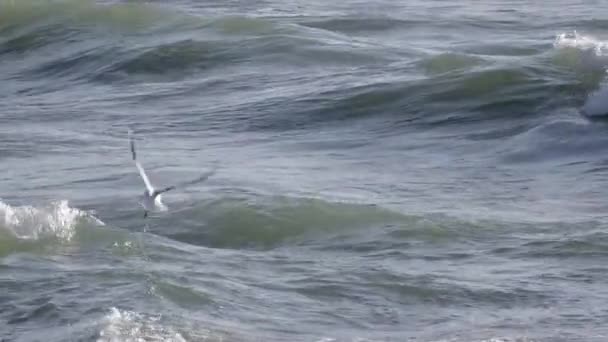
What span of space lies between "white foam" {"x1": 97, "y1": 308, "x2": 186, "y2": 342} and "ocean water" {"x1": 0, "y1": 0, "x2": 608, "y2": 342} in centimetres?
2

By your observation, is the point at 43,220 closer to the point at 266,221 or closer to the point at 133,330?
the point at 266,221

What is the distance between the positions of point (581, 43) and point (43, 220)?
25.6 ft

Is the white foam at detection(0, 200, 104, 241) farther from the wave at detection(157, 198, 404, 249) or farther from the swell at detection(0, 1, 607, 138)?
the swell at detection(0, 1, 607, 138)

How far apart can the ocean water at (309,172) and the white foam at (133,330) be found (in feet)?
0.06

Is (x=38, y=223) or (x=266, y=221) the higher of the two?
(x=38, y=223)

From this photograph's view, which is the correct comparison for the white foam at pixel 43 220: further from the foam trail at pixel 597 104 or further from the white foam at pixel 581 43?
the white foam at pixel 581 43

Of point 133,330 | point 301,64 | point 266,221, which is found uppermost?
point 133,330

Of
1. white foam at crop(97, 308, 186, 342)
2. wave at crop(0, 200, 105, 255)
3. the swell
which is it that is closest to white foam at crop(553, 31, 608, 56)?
the swell

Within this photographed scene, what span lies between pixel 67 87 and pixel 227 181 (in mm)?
5464

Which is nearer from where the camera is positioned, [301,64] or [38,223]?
[38,223]

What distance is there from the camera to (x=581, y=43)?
16078 mm

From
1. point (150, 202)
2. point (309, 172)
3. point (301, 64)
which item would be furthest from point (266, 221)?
point (301, 64)

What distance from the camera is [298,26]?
18.8 meters

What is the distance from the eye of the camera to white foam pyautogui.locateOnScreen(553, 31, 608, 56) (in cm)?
1583
